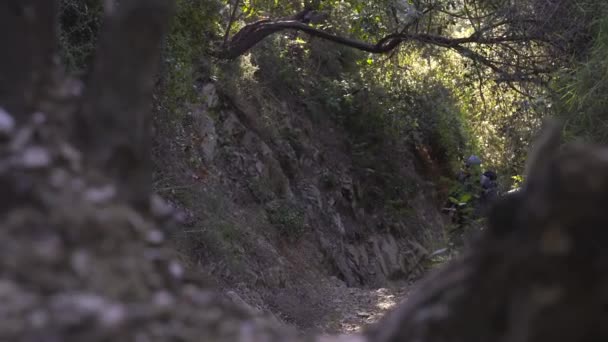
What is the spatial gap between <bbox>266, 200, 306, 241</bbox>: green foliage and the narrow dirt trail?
104 centimetres

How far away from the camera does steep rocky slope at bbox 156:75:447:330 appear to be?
9273 millimetres

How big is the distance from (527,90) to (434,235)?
5.30 meters

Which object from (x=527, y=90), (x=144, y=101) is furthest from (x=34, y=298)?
(x=527, y=90)

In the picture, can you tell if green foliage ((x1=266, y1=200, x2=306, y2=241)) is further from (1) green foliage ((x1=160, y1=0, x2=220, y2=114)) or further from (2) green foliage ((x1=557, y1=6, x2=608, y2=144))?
(2) green foliage ((x1=557, y1=6, x2=608, y2=144))

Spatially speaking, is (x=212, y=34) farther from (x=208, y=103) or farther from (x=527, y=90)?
(x=527, y=90)

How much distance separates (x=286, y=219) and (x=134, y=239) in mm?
9766

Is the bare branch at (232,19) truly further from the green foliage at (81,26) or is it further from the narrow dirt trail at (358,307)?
the narrow dirt trail at (358,307)

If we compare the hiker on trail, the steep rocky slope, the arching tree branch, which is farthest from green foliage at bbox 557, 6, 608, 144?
the steep rocky slope

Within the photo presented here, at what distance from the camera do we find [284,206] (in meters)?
11.9

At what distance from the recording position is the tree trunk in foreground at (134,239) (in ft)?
5.18

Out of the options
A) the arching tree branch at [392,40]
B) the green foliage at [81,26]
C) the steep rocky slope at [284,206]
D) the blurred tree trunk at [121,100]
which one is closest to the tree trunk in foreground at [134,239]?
the blurred tree trunk at [121,100]

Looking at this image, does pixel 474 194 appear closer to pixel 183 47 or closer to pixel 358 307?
pixel 358 307

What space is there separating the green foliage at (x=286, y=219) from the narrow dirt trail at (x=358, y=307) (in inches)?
41.1

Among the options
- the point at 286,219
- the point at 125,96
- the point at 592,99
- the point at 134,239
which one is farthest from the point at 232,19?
the point at 134,239
